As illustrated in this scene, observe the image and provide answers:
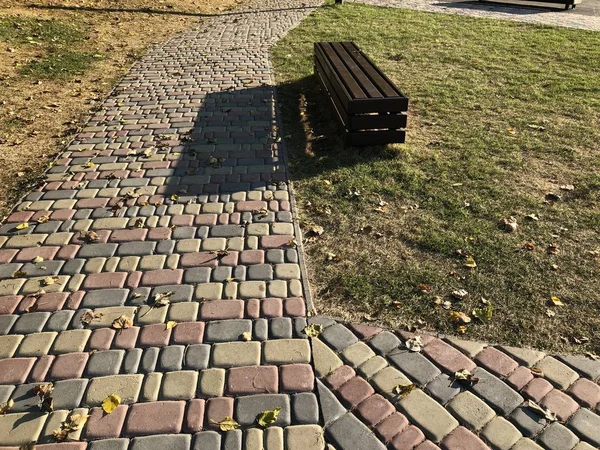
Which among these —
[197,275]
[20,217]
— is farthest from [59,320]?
[20,217]

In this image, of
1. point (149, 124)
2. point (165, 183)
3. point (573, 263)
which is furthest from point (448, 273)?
point (149, 124)

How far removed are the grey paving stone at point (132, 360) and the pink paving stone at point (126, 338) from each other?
0.16 feet

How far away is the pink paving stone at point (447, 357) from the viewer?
2920 mm

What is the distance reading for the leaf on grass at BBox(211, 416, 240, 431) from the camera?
256 cm

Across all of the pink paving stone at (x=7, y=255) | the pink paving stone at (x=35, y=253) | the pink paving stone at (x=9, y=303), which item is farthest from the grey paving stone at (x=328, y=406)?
the pink paving stone at (x=7, y=255)

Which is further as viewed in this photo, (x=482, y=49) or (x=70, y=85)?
(x=482, y=49)

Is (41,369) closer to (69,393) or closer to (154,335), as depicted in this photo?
(69,393)

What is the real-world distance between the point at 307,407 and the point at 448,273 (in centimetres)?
153

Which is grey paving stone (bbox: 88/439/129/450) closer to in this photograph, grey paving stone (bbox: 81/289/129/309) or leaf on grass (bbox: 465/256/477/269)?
grey paving stone (bbox: 81/289/129/309)

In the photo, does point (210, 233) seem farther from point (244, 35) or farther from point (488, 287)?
point (244, 35)

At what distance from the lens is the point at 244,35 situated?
10.9 metres

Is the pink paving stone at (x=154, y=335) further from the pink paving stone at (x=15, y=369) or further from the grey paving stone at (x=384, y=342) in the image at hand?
the grey paving stone at (x=384, y=342)

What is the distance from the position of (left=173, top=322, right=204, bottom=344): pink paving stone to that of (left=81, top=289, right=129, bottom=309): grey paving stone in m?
0.50

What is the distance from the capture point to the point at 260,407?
267 cm
